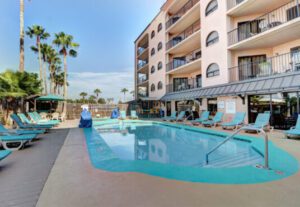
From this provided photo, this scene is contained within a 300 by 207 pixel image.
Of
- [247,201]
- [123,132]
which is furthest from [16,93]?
[247,201]

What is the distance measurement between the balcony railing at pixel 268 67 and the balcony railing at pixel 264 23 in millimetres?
2013

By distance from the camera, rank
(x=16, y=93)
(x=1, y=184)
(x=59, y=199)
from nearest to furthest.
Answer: (x=59, y=199) → (x=1, y=184) → (x=16, y=93)

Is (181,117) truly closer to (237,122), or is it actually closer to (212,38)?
(237,122)

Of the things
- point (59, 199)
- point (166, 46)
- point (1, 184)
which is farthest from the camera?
point (166, 46)

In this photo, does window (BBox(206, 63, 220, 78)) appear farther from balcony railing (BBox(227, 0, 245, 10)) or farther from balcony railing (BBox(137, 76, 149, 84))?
balcony railing (BBox(137, 76, 149, 84))

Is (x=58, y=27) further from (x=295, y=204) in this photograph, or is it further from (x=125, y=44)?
(x=295, y=204)

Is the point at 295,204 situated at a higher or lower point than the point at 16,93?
lower

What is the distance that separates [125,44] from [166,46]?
51.1 feet

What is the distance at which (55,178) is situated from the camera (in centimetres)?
369

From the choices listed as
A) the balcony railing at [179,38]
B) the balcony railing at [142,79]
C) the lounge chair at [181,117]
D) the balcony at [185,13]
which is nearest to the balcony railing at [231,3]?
the balcony at [185,13]

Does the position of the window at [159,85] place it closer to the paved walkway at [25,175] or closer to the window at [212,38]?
the window at [212,38]

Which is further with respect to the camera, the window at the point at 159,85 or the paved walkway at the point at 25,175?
the window at the point at 159,85

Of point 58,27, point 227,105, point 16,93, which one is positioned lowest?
point 227,105

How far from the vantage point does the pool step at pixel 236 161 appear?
566 cm
